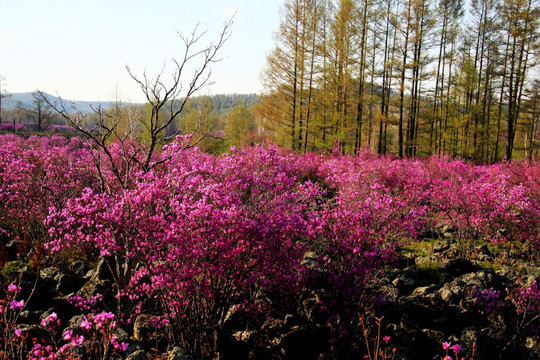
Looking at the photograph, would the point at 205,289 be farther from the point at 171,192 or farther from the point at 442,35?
the point at 442,35

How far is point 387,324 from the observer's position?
16.9ft

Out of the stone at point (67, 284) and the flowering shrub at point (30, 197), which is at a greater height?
the flowering shrub at point (30, 197)

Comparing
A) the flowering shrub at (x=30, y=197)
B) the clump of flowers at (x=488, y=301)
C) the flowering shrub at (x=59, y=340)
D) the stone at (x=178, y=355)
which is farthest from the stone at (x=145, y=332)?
the clump of flowers at (x=488, y=301)

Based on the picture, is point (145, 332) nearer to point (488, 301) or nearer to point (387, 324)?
point (387, 324)

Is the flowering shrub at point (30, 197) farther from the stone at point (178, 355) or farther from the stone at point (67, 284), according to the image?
the stone at point (178, 355)

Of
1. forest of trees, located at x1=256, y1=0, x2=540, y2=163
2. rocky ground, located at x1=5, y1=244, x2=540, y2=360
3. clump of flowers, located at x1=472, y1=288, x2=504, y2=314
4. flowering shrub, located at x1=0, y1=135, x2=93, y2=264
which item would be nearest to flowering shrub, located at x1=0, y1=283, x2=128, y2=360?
rocky ground, located at x1=5, y1=244, x2=540, y2=360

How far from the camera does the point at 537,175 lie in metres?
10.7

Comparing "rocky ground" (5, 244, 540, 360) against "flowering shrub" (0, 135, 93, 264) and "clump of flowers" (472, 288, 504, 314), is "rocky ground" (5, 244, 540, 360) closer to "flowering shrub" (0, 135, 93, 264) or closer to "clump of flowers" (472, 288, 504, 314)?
"clump of flowers" (472, 288, 504, 314)

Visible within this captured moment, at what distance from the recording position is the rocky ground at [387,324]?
4.55m

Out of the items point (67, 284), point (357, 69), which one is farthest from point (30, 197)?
point (357, 69)

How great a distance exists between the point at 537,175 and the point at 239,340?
10518 millimetres

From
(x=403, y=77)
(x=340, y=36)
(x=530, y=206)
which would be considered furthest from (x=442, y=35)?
(x=530, y=206)

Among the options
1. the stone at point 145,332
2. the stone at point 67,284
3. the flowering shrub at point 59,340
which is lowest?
the stone at point 145,332

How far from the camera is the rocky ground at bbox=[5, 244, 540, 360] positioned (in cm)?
455
